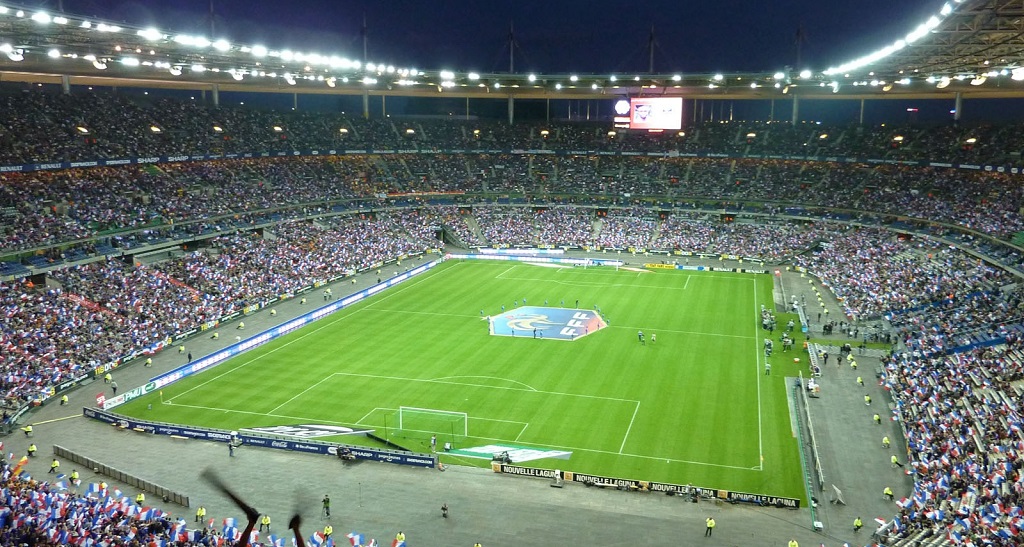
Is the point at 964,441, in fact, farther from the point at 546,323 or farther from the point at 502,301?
the point at 502,301

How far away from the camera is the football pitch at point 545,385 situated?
3500 cm

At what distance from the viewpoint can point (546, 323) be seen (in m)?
57.3

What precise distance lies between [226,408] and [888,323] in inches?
1744

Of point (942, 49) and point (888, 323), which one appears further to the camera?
point (888, 323)

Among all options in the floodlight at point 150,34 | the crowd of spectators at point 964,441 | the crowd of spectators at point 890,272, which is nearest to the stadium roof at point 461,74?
the floodlight at point 150,34

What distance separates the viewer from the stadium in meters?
29.3

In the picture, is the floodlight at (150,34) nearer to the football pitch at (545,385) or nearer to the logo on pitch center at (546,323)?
the football pitch at (545,385)

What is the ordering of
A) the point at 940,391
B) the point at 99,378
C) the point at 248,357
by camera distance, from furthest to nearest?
1. the point at 248,357
2. the point at 99,378
3. the point at 940,391

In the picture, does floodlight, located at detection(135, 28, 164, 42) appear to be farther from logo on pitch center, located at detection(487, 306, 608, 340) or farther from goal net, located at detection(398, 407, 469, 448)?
logo on pitch center, located at detection(487, 306, 608, 340)

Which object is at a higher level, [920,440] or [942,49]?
[942,49]

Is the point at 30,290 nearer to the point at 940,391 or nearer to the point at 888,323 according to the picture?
the point at 940,391

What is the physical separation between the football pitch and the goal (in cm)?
10

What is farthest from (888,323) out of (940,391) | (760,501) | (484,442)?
(484,442)

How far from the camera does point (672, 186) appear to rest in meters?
100
